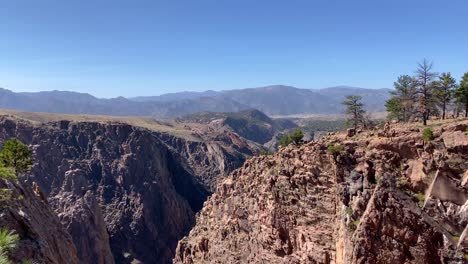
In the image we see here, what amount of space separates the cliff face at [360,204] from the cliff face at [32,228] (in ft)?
80.7

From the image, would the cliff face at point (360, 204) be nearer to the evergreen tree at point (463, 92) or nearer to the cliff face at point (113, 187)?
the evergreen tree at point (463, 92)

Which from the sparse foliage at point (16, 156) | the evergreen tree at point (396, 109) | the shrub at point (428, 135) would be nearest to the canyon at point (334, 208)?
the shrub at point (428, 135)

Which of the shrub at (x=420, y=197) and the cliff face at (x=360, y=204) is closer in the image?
the cliff face at (x=360, y=204)

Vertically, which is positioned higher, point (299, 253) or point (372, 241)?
point (372, 241)

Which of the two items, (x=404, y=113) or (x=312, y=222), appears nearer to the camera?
(x=312, y=222)

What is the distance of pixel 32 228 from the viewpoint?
38.2 m

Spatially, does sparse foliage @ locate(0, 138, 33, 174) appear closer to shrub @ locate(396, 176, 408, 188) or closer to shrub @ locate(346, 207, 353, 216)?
shrub @ locate(346, 207, 353, 216)

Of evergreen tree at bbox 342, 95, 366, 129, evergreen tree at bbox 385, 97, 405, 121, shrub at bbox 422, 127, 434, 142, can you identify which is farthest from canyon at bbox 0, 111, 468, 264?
evergreen tree at bbox 385, 97, 405, 121

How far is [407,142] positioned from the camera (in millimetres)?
41250

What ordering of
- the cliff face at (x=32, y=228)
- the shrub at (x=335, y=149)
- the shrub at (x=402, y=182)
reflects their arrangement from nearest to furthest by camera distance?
the cliff face at (x=32, y=228) < the shrub at (x=402, y=182) < the shrub at (x=335, y=149)

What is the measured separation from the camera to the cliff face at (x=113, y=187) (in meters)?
141

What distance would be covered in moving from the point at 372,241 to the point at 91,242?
4574 inches

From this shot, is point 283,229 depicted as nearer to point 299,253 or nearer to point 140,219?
point 299,253

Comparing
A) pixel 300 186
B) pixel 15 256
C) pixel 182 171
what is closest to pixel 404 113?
pixel 300 186
